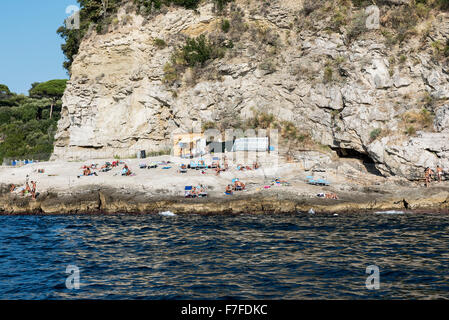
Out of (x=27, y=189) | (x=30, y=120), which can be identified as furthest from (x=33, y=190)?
(x=30, y=120)

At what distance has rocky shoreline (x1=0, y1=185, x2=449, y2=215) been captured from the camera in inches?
982

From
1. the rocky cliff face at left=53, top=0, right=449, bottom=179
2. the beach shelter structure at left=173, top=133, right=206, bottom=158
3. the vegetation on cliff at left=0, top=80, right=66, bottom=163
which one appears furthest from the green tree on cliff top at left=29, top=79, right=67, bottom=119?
the beach shelter structure at left=173, top=133, right=206, bottom=158

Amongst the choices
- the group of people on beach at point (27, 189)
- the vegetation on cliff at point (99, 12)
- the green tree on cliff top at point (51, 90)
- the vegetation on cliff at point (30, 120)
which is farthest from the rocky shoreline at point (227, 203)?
the green tree on cliff top at point (51, 90)

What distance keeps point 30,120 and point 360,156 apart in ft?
170

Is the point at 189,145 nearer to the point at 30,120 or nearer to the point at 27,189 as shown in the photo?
the point at 27,189

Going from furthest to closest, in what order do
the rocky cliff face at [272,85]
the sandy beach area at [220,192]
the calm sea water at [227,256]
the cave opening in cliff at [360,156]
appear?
1. the cave opening in cliff at [360,156]
2. the rocky cliff face at [272,85]
3. the sandy beach area at [220,192]
4. the calm sea water at [227,256]

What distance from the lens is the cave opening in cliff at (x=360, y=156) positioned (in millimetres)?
30734

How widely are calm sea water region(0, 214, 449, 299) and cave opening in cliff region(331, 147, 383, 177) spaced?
25.2 ft

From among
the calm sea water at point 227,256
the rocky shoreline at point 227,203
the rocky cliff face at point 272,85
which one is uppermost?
the rocky cliff face at point 272,85

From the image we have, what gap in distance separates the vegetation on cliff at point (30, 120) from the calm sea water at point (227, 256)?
2870 centimetres

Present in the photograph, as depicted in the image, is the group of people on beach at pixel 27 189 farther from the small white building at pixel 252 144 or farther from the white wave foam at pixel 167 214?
the small white building at pixel 252 144

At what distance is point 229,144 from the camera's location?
1412 inches
